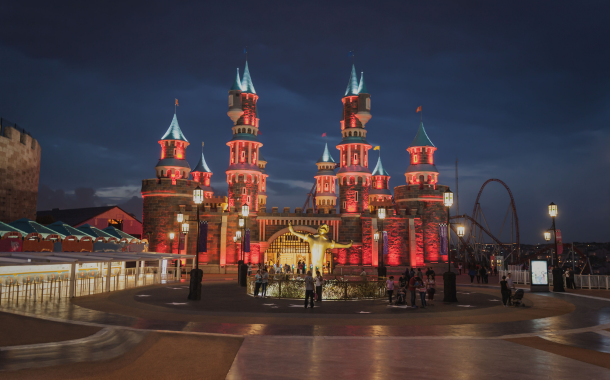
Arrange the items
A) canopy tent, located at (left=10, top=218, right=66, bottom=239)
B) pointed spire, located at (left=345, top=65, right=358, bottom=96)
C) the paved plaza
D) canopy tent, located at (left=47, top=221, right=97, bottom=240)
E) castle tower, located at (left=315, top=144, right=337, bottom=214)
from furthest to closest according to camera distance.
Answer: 1. castle tower, located at (left=315, top=144, right=337, bottom=214)
2. pointed spire, located at (left=345, top=65, right=358, bottom=96)
3. canopy tent, located at (left=47, top=221, right=97, bottom=240)
4. canopy tent, located at (left=10, top=218, right=66, bottom=239)
5. the paved plaza

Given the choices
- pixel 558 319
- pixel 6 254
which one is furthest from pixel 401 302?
pixel 6 254

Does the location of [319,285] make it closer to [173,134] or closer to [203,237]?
[203,237]

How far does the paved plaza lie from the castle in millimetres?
32596

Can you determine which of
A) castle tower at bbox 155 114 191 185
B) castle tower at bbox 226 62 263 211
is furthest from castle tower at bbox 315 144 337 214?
castle tower at bbox 155 114 191 185

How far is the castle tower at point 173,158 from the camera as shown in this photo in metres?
52.9

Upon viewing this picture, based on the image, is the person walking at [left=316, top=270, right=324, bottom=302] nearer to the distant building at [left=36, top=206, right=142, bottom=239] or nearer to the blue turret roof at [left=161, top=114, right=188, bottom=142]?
the blue turret roof at [left=161, top=114, right=188, bottom=142]

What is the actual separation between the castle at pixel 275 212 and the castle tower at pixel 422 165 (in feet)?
0.40

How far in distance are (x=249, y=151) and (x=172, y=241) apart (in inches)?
535

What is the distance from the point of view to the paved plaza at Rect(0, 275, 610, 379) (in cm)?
844

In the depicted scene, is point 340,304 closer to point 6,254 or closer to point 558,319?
point 558,319

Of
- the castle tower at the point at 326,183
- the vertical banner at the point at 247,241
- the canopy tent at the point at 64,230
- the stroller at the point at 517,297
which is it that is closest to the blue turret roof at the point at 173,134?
the vertical banner at the point at 247,241

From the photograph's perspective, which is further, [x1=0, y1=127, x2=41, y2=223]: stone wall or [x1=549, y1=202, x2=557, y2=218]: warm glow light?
[x1=0, y1=127, x2=41, y2=223]: stone wall

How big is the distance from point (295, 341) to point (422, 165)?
47.6 metres

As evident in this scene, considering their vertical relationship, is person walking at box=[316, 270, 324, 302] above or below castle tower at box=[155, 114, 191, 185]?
below
